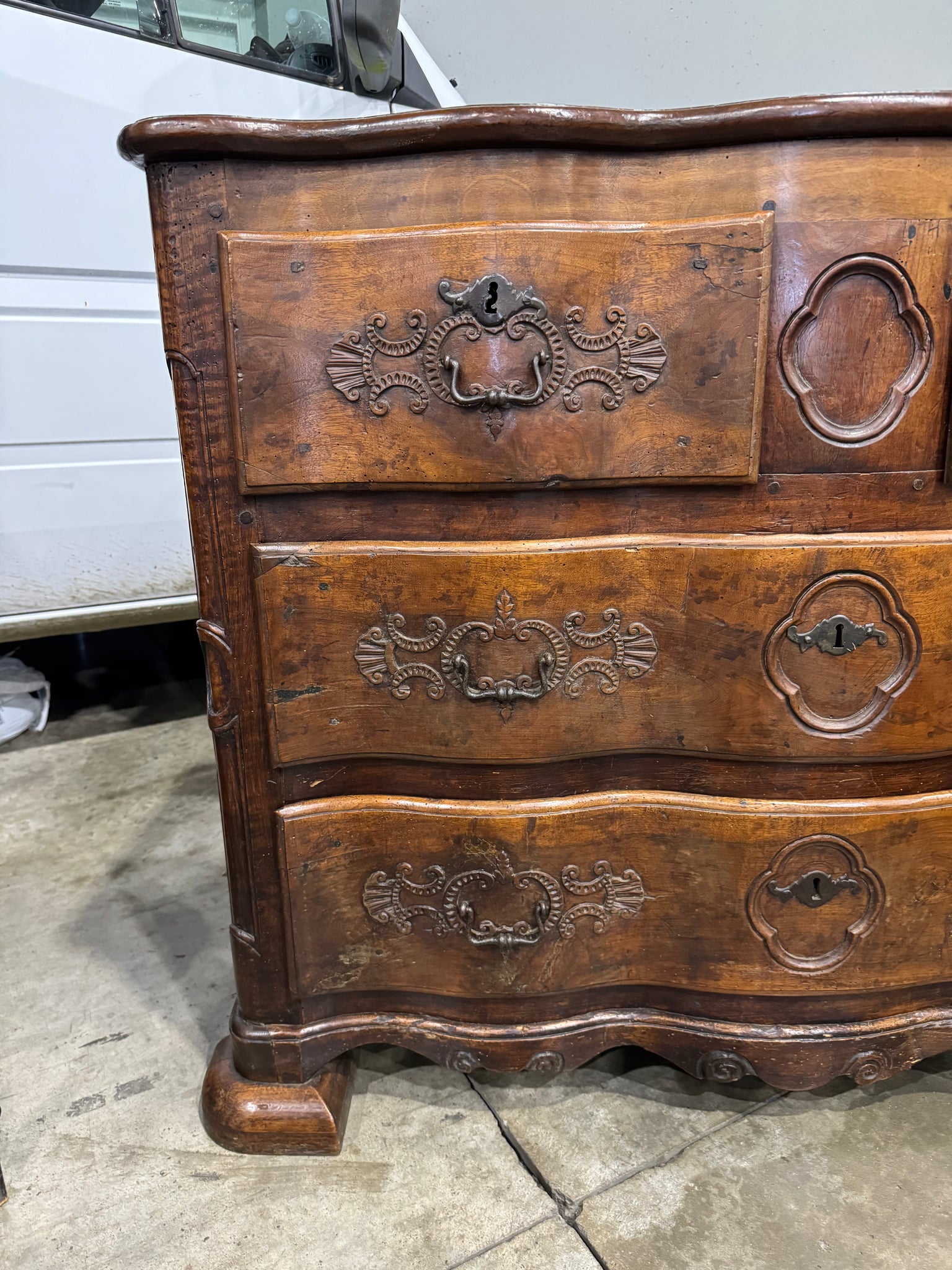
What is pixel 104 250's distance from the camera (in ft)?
6.12

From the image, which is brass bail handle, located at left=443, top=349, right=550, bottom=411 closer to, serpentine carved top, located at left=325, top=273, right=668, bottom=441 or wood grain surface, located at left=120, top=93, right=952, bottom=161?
serpentine carved top, located at left=325, top=273, right=668, bottom=441

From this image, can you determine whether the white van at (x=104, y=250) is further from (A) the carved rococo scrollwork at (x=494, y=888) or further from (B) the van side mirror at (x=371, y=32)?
(A) the carved rococo scrollwork at (x=494, y=888)

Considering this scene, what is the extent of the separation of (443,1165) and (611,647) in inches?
27.4

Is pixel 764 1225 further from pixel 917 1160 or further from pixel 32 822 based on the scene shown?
pixel 32 822

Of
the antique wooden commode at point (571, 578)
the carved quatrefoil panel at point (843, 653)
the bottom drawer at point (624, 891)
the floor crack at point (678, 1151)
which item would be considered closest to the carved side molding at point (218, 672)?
the antique wooden commode at point (571, 578)

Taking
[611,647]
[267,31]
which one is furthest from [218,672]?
[267,31]

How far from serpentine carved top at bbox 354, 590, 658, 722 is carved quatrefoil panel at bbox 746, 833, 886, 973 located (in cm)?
29

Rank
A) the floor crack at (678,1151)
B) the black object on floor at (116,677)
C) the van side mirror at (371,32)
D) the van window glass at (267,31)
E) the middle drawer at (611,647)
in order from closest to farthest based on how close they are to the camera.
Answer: the middle drawer at (611,647)
the floor crack at (678,1151)
the van side mirror at (371,32)
the van window glass at (267,31)
the black object on floor at (116,677)

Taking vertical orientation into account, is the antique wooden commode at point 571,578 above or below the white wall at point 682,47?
below

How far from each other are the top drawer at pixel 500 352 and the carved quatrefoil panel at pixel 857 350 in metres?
0.05

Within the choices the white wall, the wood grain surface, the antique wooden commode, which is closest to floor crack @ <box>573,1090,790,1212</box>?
the antique wooden commode

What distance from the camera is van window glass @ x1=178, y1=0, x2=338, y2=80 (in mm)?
1864

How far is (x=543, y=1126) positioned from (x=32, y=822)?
1.37 m

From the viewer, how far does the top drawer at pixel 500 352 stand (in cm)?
76
